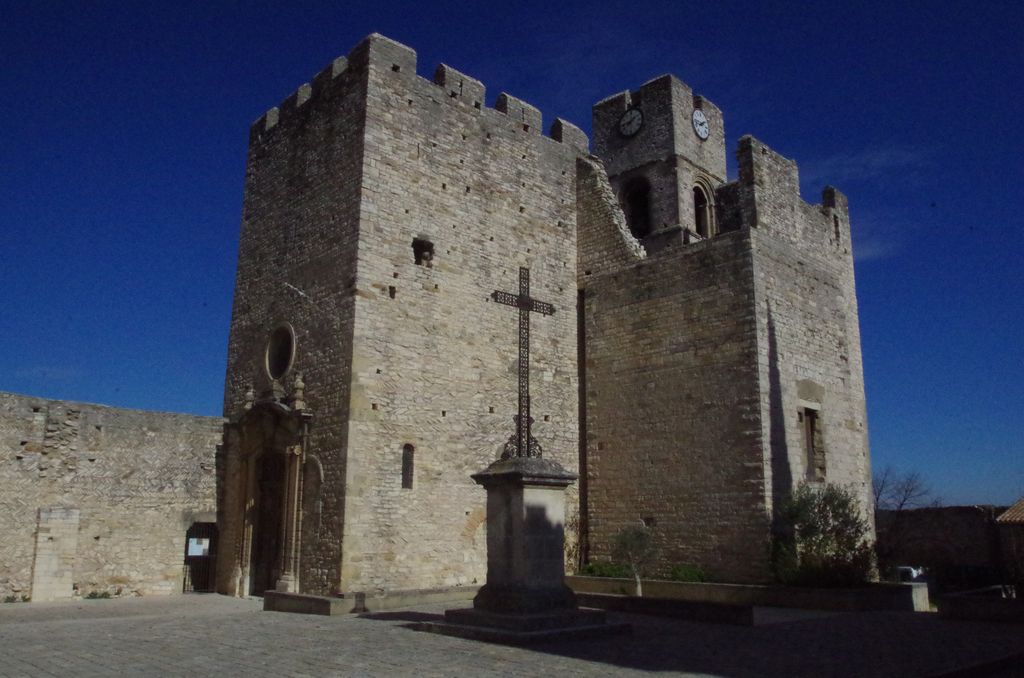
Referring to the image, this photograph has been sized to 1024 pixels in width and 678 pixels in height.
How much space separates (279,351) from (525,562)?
8175mm

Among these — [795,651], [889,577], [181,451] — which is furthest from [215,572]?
[889,577]

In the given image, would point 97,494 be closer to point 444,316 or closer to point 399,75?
point 444,316

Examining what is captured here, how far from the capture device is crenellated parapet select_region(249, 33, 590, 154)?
15164mm

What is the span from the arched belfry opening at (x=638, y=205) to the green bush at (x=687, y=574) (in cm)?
1031

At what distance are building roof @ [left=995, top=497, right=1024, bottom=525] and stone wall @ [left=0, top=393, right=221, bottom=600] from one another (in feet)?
64.0

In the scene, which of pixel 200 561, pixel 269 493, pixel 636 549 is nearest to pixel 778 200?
pixel 636 549

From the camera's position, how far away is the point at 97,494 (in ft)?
47.6

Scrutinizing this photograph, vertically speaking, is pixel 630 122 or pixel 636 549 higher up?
pixel 630 122

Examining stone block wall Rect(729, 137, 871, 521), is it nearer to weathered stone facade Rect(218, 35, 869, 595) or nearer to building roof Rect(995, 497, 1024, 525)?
weathered stone facade Rect(218, 35, 869, 595)

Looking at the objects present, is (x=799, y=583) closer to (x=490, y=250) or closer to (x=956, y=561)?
(x=490, y=250)

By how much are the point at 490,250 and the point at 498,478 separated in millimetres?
7322

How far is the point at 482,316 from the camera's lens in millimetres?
15609

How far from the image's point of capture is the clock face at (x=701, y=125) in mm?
22859

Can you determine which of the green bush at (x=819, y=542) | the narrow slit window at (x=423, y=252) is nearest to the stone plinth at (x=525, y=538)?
the green bush at (x=819, y=542)
